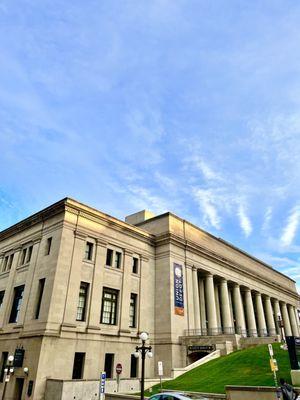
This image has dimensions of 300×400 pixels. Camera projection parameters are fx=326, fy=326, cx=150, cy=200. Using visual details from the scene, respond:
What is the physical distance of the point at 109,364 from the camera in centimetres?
3272

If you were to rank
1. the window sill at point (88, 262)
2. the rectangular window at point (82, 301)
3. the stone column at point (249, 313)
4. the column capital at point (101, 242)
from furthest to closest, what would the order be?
the stone column at point (249, 313), the column capital at point (101, 242), the window sill at point (88, 262), the rectangular window at point (82, 301)

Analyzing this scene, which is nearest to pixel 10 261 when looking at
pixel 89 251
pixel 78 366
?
pixel 89 251

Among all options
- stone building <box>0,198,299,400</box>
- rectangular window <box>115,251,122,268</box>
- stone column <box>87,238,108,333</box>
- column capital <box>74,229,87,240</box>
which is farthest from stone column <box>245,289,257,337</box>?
column capital <box>74,229,87,240</box>

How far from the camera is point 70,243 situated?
32906mm

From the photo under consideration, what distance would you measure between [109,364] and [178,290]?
39.2ft

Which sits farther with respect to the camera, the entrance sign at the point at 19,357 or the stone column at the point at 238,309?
the stone column at the point at 238,309

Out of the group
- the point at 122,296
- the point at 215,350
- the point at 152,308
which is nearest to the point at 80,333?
the point at 122,296

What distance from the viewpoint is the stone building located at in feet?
95.4

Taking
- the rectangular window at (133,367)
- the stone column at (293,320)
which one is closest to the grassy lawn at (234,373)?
the rectangular window at (133,367)

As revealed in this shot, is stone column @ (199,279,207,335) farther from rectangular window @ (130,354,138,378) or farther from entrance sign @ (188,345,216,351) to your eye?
rectangular window @ (130,354,138,378)

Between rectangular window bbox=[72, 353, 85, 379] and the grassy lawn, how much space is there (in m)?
6.98

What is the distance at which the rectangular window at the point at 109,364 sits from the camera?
1268 inches

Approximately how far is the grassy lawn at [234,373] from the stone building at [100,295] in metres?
4.71

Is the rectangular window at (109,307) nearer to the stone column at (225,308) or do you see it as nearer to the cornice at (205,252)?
the cornice at (205,252)
